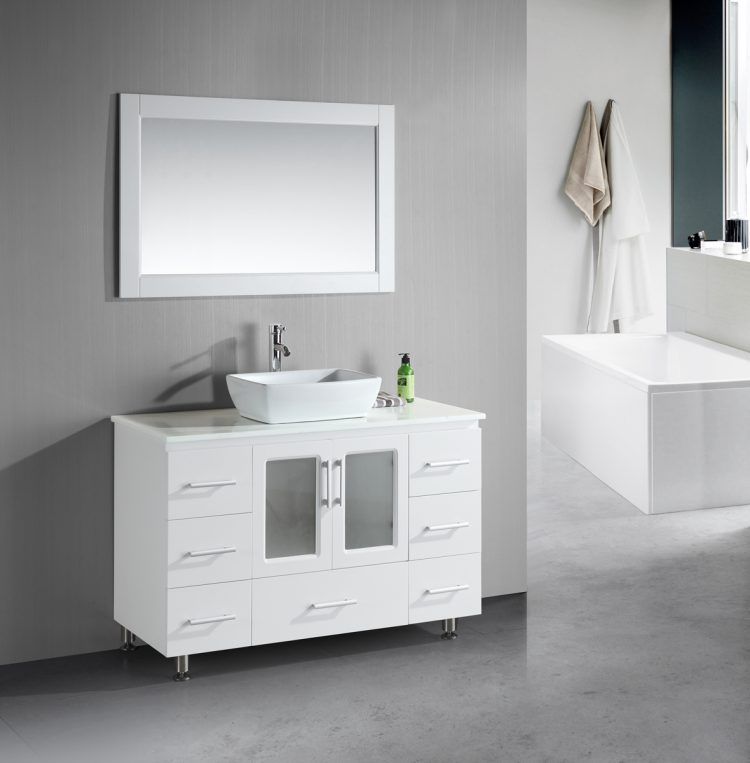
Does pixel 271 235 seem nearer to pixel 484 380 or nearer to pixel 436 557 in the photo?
pixel 484 380

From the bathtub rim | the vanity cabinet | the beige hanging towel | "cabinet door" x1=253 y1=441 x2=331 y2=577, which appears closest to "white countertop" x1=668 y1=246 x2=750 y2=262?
the bathtub rim

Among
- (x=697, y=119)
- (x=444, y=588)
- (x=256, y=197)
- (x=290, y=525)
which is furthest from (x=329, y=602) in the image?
(x=697, y=119)

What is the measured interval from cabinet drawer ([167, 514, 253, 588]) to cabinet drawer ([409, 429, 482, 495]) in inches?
20.2

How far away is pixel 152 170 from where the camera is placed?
10.3 feet

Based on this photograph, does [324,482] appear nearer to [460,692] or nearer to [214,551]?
[214,551]

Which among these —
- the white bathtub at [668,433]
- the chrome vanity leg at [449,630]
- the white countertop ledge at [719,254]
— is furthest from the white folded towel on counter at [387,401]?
the white countertop ledge at [719,254]

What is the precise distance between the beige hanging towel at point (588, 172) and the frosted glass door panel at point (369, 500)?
4.09m

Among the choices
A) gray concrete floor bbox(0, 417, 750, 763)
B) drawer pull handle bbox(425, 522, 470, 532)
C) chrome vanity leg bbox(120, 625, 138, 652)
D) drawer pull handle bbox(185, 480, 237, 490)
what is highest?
drawer pull handle bbox(185, 480, 237, 490)

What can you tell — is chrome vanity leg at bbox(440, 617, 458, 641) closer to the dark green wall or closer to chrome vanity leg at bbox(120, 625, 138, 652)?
chrome vanity leg at bbox(120, 625, 138, 652)

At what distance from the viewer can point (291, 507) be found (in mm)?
3012

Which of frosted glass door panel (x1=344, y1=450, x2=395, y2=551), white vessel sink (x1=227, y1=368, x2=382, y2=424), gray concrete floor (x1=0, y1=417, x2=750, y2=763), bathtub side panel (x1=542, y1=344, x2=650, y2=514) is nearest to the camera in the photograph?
gray concrete floor (x1=0, y1=417, x2=750, y2=763)

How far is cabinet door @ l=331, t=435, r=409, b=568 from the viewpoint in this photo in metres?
3.04

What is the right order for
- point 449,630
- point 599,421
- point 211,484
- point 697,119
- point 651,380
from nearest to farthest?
point 211,484, point 449,630, point 599,421, point 651,380, point 697,119

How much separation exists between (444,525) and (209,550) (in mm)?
709
